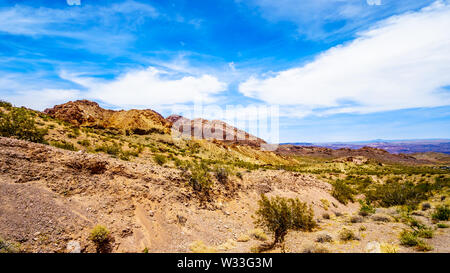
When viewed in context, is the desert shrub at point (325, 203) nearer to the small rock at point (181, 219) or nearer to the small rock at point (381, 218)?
the small rock at point (381, 218)

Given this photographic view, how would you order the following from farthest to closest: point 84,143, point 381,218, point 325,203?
1. point 84,143
2. point 325,203
3. point 381,218

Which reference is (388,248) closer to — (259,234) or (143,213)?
(259,234)

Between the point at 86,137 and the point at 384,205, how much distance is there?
1108 inches

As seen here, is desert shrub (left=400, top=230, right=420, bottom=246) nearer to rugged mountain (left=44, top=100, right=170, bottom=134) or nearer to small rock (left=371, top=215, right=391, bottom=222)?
small rock (left=371, top=215, right=391, bottom=222)

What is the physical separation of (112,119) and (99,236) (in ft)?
143

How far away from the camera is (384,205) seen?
16.5 metres

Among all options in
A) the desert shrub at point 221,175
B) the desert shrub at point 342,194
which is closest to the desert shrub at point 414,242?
the desert shrub at point 221,175

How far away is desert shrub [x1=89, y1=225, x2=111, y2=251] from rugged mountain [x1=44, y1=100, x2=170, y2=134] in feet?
Result: 115

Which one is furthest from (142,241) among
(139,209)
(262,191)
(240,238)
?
(262,191)

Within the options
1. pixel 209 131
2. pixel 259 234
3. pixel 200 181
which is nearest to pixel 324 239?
pixel 259 234

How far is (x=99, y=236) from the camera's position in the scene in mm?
7062

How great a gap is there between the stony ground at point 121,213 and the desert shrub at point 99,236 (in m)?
0.16

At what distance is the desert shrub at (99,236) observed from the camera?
276 inches
